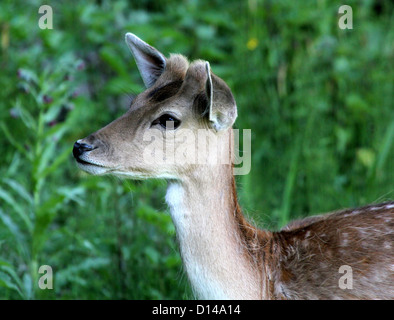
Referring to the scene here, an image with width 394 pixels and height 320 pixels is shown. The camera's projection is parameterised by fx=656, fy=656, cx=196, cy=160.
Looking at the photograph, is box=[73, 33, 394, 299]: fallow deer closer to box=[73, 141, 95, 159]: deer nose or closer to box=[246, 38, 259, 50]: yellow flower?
box=[73, 141, 95, 159]: deer nose

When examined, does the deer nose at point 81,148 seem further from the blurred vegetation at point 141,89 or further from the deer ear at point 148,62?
the blurred vegetation at point 141,89

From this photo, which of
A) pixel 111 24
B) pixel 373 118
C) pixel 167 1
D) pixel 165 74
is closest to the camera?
pixel 165 74

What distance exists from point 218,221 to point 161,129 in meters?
0.62

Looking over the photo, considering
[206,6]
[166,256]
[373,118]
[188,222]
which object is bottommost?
[166,256]

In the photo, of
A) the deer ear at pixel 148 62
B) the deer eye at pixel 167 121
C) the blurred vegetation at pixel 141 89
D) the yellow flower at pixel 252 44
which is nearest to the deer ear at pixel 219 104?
the deer eye at pixel 167 121

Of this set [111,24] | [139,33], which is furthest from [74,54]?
[139,33]

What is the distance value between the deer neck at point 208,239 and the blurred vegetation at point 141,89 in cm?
123

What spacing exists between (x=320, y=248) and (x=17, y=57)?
4.61 m

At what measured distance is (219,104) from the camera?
11.8 ft

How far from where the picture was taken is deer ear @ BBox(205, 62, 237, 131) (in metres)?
3.53

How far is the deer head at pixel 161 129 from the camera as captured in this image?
3.58 m

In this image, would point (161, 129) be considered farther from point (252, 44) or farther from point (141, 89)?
point (252, 44)

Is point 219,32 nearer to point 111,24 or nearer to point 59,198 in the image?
point 111,24

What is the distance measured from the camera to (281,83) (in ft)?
22.8
